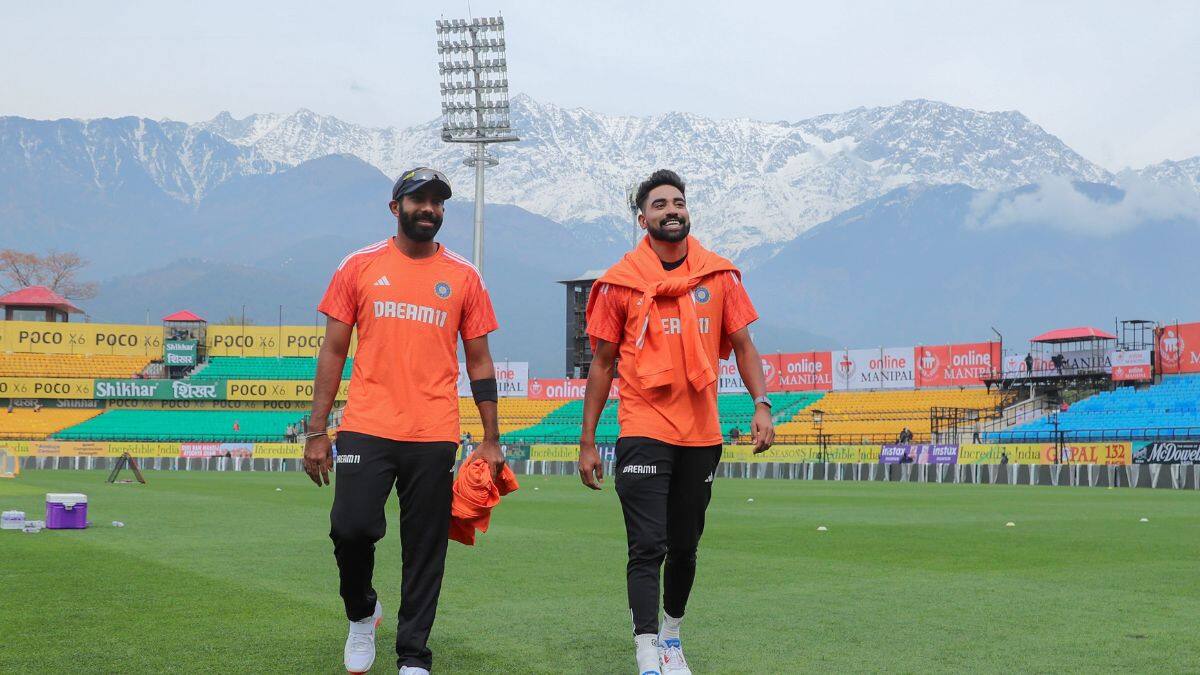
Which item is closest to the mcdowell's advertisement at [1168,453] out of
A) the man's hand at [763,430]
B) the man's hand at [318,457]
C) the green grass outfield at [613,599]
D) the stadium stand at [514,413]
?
the green grass outfield at [613,599]

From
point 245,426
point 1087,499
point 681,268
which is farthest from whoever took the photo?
point 245,426

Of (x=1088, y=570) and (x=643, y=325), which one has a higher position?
(x=643, y=325)

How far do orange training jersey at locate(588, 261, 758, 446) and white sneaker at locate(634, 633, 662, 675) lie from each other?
33.7 inches

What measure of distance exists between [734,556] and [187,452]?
45010 millimetres

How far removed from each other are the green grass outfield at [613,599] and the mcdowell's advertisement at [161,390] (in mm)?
54354

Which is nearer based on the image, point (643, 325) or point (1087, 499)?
point (643, 325)

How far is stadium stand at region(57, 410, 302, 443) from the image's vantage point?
59.7m

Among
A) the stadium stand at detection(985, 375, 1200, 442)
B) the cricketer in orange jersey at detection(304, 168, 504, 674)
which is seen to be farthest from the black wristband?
the stadium stand at detection(985, 375, 1200, 442)

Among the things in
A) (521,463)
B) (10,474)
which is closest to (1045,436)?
(521,463)

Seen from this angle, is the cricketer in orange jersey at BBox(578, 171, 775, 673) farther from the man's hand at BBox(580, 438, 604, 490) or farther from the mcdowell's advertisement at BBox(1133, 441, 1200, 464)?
the mcdowell's advertisement at BBox(1133, 441, 1200, 464)

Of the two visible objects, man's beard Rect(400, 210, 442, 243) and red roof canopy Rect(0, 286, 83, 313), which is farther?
red roof canopy Rect(0, 286, 83, 313)

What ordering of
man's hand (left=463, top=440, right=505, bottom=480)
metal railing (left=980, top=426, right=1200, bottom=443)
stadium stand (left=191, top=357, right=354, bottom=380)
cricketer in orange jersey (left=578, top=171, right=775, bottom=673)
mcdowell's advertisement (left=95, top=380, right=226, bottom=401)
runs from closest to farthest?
cricketer in orange jersey (left=578, top=171, right=775, bottom=673) < man's hand (left=463, top=440, right=505, bottom=480) < metal railing (left=980, top=426, right=1200, bottom=443) < mcdowell's advertisement (left=95, top=380, right=226, bottom=401) < stadium stand (left=191, top=357, right=354, bottom=380)

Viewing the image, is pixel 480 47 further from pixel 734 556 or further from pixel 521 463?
pixel 734 556

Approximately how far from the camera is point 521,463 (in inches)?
1858
